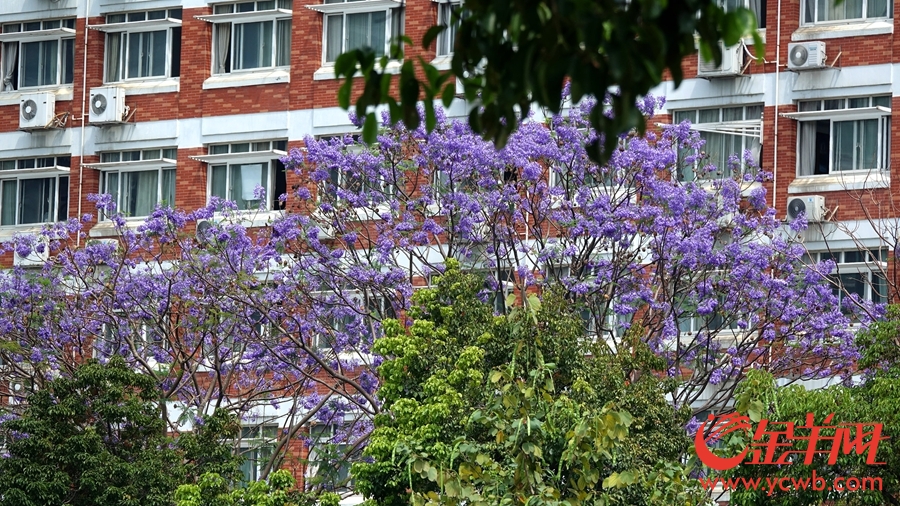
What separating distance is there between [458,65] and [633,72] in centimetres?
85

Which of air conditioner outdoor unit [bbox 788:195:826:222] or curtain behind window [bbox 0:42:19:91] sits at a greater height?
curtain behind window [bbox 0:42:19:91]

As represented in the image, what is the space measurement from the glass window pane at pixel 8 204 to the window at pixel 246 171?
15.3 ft

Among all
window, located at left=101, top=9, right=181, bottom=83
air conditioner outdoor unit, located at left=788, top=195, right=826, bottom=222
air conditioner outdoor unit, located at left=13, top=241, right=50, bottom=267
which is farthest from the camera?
window, located at left=101, top=9, right=181, bottom=83

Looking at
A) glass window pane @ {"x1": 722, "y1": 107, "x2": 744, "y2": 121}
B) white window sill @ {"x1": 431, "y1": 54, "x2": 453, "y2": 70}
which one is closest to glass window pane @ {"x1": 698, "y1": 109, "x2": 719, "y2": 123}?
glass window pane @ {"x1": 722, "y1": 107, "x2": 744, "y2": 121}

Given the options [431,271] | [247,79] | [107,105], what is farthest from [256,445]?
[107,105]

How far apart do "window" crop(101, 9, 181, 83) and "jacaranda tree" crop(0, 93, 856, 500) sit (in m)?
6.39

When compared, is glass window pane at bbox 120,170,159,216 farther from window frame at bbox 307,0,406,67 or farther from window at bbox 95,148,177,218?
window frame at bbox 307,0,406,67

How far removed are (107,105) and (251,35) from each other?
10.7 feet

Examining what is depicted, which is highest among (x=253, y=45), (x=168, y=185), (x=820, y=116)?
(x=253, y=45)

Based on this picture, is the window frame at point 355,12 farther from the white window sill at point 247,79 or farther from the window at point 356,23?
the white window sill at point 247,79

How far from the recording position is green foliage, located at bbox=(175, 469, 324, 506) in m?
19.3

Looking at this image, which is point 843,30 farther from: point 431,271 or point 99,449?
point 99,449

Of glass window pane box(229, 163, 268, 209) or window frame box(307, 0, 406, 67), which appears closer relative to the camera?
window frame box(307, 0, 406, 67)

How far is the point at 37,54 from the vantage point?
37.8m
